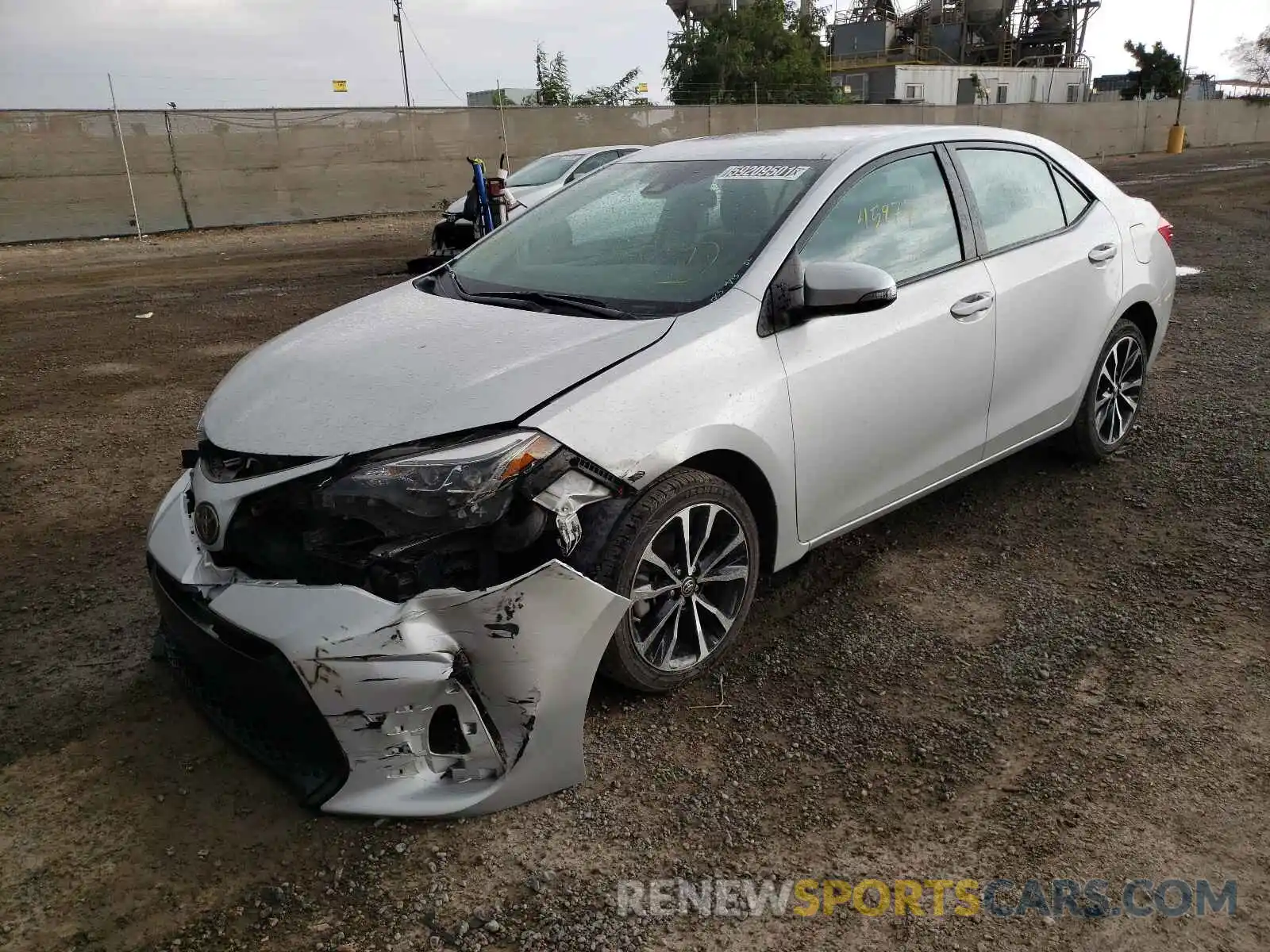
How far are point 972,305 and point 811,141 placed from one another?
888 mm

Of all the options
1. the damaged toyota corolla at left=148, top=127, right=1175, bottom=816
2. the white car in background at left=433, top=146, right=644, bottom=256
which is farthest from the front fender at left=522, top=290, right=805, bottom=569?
the white car in background at left=433, top=146, right=644, bottom=256

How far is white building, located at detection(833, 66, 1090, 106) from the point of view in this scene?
44.0 meters

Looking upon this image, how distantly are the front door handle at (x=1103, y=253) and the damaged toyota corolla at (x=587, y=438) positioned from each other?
0.09 meters

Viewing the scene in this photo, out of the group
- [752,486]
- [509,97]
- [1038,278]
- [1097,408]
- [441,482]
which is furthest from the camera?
[509,97]

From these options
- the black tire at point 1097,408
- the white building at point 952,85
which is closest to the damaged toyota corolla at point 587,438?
the black tire at point 1097,408

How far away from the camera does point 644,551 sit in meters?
2.79

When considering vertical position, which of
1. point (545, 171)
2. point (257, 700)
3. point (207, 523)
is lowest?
point (257, 700)

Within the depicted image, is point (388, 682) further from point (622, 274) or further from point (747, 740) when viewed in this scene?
point (622, 274)

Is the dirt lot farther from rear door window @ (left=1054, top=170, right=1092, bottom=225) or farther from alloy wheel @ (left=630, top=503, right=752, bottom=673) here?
rear door window @ (left=1054, top=170, right=1092, bottom=225)

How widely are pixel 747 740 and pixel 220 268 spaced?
42.6 feet

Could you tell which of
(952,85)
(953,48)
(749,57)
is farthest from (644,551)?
(953,48)

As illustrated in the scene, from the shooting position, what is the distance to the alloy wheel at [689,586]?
9.53 feet

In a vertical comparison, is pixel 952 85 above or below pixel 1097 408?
above

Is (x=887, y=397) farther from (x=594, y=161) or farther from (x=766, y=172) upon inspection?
(x=594, y=161)
